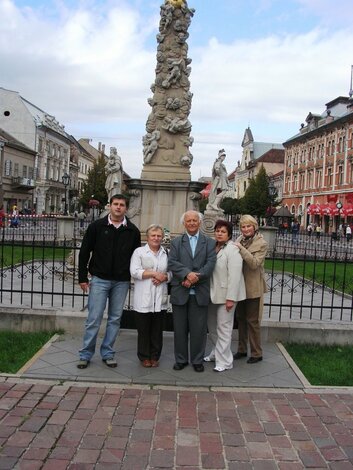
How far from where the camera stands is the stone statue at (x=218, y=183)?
56.0ft

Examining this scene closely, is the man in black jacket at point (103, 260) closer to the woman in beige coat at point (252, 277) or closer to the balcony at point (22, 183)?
the woman in beige coat at point (252, 277)

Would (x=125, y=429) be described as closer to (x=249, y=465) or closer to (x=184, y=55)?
(x=249, y=465)

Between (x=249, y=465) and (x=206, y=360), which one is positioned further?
(x=206, y=360)

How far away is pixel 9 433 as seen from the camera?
4.09 meters

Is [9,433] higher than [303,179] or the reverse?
the reverse

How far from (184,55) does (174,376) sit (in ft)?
35.9

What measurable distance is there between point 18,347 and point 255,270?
131 inches

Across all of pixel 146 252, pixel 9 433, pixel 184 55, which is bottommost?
pixel 9 433

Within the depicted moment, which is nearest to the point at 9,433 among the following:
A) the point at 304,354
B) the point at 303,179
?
the point at 304,354

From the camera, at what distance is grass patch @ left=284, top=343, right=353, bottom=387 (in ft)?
18.5

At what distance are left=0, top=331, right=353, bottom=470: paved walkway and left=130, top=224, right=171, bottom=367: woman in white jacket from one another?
11.3 inches

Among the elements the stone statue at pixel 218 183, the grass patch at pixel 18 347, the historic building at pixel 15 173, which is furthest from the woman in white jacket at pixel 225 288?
the historic building at pixel 15 173

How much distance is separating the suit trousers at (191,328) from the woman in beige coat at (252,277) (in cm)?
69

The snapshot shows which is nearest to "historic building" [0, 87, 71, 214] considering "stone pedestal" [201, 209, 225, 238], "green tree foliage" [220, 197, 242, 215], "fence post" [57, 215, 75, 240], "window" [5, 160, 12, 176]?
"window" [5, 160, 12, 176]
